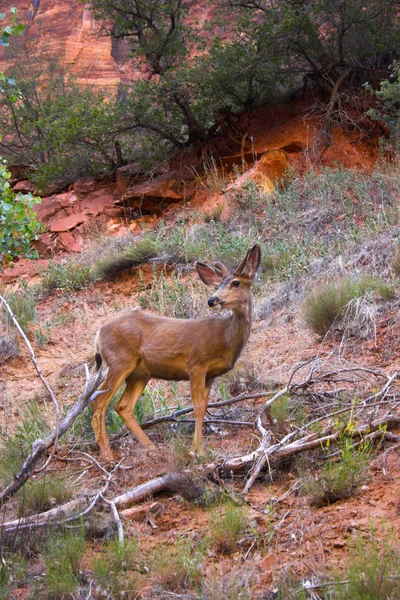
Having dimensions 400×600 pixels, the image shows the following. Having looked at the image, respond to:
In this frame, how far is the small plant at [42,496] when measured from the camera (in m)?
5.01

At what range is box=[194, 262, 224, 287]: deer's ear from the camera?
6363 millimetres

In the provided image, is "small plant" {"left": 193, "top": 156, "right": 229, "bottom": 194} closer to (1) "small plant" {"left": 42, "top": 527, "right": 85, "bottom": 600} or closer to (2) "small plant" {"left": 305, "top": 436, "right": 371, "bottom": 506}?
(2) "small plant" {"left": 305, "top": 436, "right": 371, "bottom": 506}

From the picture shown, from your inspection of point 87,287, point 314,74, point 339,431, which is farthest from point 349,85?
point 339,431

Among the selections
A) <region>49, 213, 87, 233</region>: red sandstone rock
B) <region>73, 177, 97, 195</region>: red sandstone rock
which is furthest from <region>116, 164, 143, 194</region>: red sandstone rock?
<region>49, 213, 87, 233</region>: red sandstone rock

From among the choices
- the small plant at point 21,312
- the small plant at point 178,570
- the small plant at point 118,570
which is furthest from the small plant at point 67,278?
the small plant at point 178,570

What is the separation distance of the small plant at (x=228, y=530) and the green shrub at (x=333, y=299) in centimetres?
405

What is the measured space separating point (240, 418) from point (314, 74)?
12305 millimetres

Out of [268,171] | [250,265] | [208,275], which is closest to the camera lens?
[250,265]

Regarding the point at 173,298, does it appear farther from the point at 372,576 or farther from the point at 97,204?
the point at 97,204

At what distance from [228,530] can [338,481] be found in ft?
2.71

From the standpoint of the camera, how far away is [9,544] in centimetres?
442

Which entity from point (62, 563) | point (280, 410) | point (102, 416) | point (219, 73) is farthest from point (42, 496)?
point (219, 73)

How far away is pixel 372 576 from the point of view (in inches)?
134

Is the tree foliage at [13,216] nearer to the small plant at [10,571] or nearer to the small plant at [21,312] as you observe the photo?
the small plant at [21,312]
